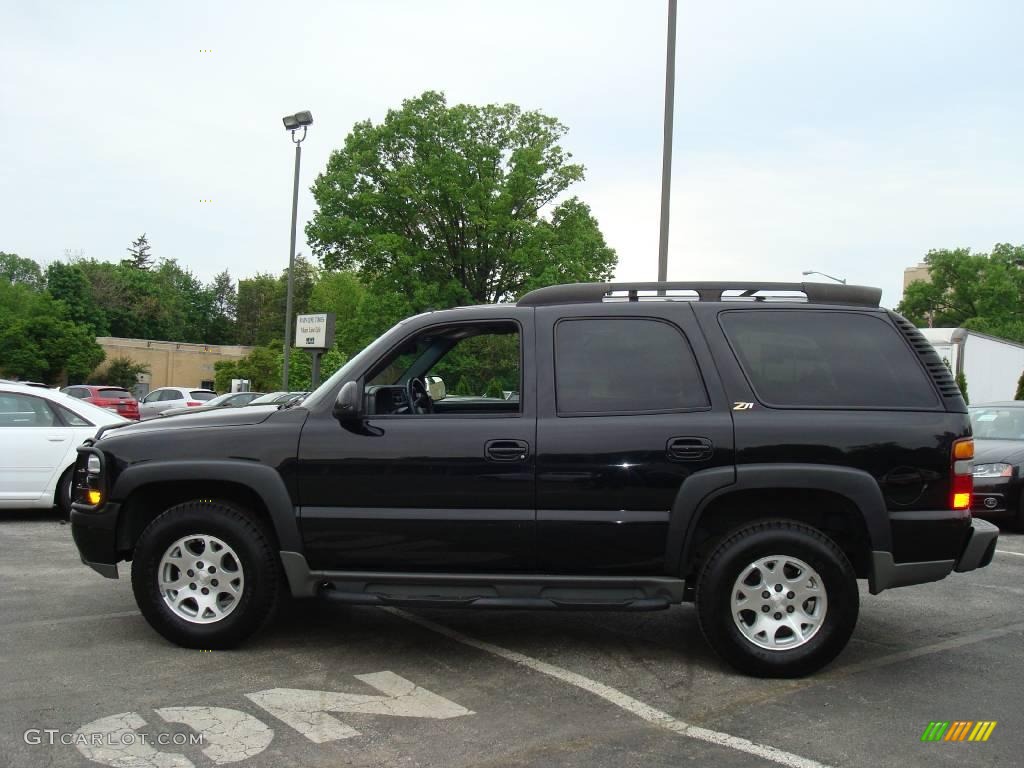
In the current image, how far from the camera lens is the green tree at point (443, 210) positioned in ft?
127

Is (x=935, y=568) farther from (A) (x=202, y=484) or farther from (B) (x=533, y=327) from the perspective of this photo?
(A) (x=202, y=484)

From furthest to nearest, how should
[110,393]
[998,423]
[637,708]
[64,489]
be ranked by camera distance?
[110,393], [998,423], [64,489], [637,708]

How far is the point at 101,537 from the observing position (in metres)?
5.20

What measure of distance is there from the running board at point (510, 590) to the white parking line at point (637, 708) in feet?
1.29

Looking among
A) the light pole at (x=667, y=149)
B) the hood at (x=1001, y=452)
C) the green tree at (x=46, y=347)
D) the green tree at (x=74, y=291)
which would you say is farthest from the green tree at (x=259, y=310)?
the hood at (x=1001, y=452)

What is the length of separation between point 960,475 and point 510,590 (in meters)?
2.39

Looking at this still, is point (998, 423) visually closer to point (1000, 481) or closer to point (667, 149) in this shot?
point (1000, 481)

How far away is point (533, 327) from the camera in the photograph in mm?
5113

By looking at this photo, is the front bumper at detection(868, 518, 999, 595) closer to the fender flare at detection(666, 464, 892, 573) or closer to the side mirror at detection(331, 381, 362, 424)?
the fender flare at detection(666, 464, 892, 573)

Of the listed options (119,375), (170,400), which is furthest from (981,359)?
(119,375)

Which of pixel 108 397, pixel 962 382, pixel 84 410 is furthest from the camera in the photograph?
pixel 962 382

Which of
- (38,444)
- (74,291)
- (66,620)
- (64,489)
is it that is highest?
(74,291)

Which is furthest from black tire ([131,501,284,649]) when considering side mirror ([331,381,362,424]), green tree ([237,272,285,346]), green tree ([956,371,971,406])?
green tree ([237,272,285,346])

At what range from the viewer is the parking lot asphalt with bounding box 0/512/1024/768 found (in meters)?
3.79
